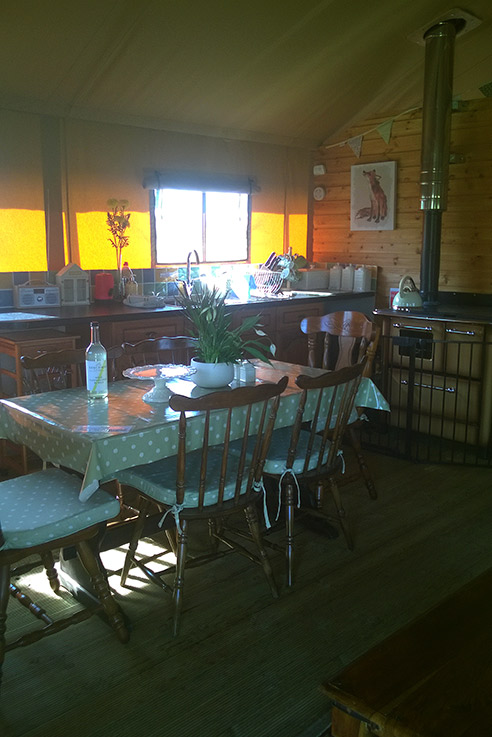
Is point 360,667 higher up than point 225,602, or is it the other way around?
point 360,667

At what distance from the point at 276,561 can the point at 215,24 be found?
316 cm

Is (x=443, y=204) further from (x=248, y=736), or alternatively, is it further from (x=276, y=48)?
(x=248, y=736)

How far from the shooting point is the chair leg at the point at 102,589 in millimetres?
2213

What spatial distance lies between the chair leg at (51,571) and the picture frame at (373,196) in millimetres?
4031

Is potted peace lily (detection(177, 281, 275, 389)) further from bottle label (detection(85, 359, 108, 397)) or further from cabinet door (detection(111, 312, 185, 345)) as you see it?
cabinet door (detection(111, 312, 185, 345))

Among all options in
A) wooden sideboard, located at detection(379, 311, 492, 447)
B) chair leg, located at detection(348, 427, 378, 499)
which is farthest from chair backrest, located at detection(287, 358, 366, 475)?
wooden sideboard, located at detection(379, 311, 492, 447)

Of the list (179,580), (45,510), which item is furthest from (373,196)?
(45,510)

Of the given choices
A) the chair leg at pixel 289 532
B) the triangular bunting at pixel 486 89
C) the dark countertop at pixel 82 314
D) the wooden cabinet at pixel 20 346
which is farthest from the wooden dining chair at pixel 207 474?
the triangular bunting at pixel 486 89

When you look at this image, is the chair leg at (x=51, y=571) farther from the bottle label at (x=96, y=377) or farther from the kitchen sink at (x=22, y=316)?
the kitchen sink at (x=22, y=316)

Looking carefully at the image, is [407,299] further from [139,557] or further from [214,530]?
[139,557]

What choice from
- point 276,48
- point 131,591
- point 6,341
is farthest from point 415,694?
point 276,48

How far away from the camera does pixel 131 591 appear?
2.62 metres

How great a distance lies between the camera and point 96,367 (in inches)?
102

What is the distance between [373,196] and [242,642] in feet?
13.9
